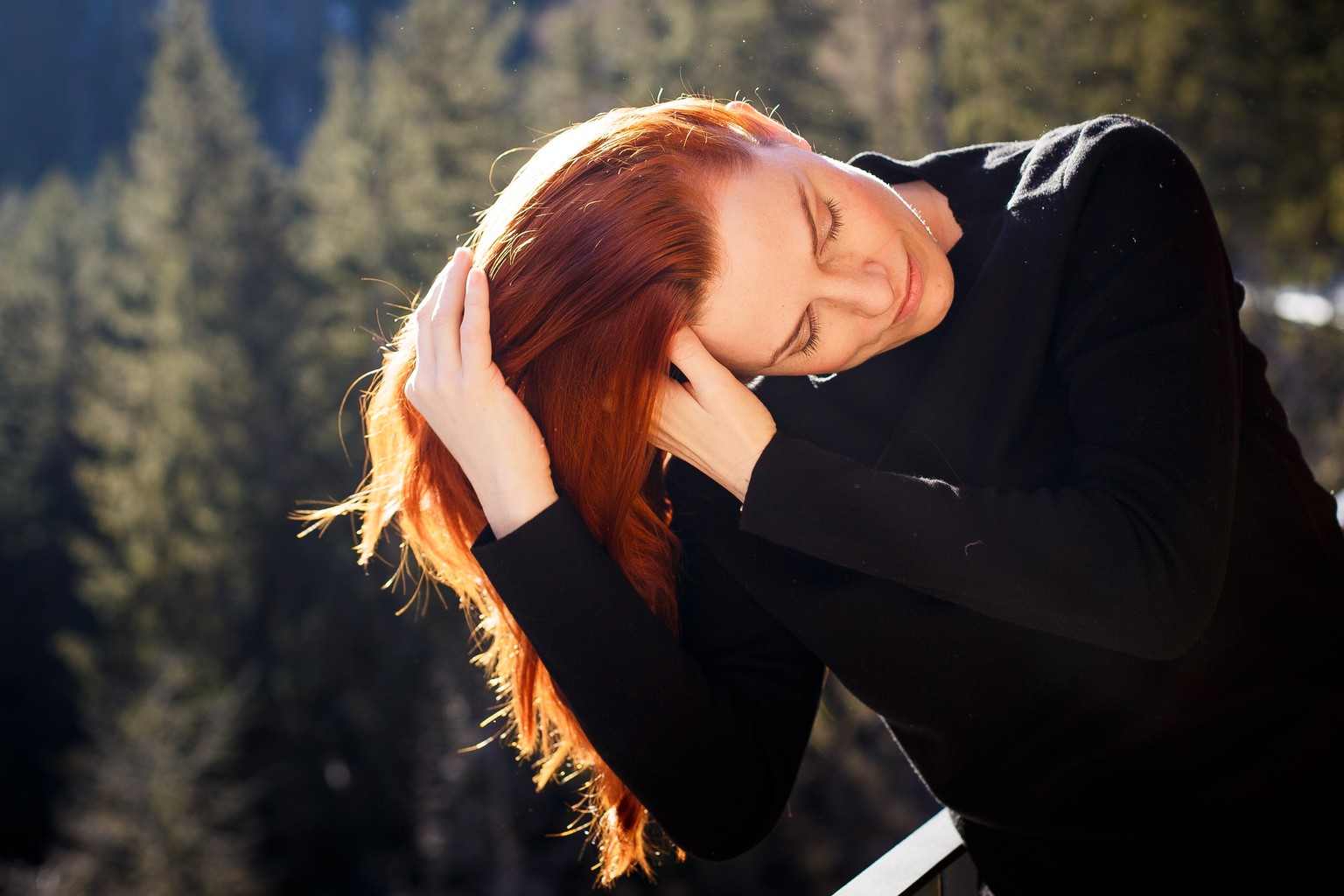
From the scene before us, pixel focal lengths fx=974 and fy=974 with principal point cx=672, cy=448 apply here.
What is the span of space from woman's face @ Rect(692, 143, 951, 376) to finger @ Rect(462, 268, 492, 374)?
228 mm

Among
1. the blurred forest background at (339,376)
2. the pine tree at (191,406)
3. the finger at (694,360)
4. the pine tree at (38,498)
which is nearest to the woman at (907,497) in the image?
the finger at (694,360)

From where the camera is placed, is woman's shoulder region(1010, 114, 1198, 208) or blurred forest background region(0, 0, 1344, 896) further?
blurred forest background region(0, 0, 1344, 896)

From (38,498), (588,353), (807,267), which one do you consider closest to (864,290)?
(807,267)

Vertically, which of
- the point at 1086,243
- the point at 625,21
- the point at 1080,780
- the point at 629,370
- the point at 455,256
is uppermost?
the point at 625,21

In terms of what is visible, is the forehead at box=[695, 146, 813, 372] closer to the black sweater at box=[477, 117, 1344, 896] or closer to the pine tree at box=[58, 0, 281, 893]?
the black sweater at box=[477, 117, 1344, 896]

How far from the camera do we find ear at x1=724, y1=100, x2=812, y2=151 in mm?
1137

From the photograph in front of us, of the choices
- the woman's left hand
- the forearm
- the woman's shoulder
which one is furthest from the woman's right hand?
the woman's shoulder

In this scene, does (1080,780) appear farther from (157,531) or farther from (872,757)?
(157,531)

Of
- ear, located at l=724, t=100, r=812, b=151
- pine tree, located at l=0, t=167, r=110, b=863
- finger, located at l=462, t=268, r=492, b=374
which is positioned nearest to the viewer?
finger, located at l=462, t=268, r=492, b=374

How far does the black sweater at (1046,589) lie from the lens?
0.92m

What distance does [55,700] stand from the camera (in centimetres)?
1680

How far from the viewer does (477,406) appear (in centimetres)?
101

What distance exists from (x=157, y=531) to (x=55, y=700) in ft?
17.5

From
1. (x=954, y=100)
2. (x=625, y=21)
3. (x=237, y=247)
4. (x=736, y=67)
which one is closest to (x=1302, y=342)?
(x=954, y=100)
